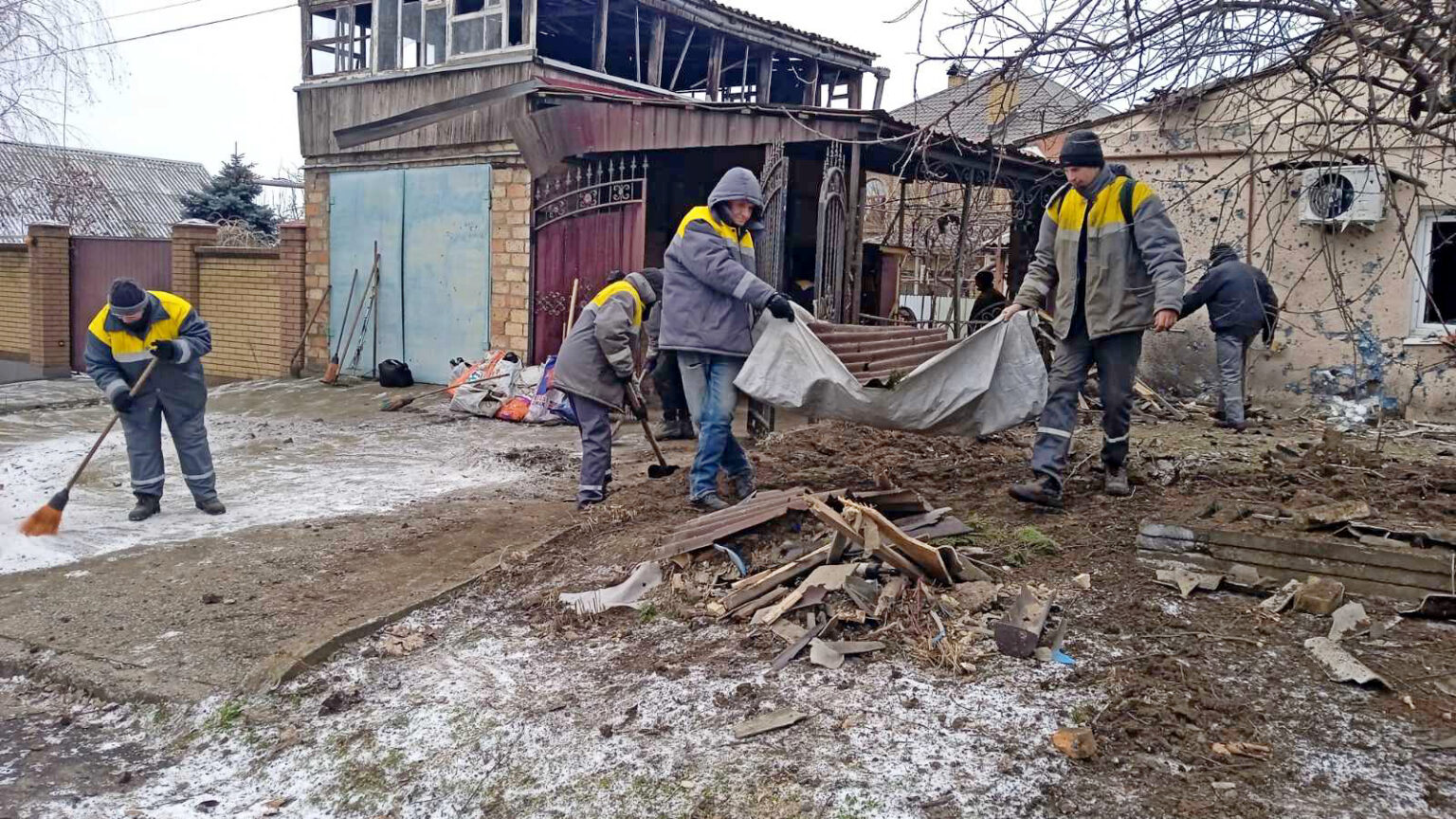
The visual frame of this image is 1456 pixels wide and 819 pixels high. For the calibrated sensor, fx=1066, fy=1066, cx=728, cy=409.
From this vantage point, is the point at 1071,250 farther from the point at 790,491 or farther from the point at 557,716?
the point at 557,716

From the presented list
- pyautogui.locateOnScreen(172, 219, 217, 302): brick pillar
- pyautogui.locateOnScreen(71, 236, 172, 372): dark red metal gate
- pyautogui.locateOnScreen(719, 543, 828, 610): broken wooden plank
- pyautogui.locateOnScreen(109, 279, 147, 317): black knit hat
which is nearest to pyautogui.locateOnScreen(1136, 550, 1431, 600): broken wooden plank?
pyautogui.locateOnScreen(719, 543, 828, 610): broken wooden plank

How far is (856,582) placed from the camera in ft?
12.7

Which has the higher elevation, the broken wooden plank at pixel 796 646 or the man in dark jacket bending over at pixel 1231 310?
the man in dark jacket bending over at pixel 1231 310

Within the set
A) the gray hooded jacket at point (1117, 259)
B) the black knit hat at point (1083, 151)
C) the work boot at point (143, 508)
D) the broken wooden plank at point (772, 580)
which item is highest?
the black knit hat at point (1083, 151)

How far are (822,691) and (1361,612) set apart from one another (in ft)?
6.15

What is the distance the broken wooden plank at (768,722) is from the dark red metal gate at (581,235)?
8.11 m

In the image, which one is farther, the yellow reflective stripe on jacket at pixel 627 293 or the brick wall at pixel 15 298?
the brick wall at pixel 15 298

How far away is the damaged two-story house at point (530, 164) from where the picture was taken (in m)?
10.2

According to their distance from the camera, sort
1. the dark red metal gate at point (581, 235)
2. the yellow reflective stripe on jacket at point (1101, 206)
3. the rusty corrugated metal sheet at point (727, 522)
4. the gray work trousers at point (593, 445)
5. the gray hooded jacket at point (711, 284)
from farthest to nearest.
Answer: the dark red metal gate at point (581, 235) < the gray work trousers at point (593, 445) < the gray hooded jacket at point (711, 284) < the yellow reflective stripe on jacket at point (1101, 206) < the rusty corrugated metal sheet at point (727, 522)

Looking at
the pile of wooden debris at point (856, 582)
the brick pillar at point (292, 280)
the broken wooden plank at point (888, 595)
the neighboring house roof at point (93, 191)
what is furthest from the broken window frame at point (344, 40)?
the broken wooden plank at point (888, 595)

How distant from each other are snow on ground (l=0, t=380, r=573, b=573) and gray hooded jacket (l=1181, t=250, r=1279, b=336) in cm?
575

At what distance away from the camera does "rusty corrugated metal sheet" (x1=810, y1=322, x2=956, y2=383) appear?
5637 millimetres

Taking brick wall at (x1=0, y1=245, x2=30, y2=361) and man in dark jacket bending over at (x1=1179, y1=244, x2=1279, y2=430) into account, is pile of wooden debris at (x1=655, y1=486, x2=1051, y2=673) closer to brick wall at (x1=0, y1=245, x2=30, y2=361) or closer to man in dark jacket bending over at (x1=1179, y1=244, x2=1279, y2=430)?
man in dark jacket bending over at (x1=1179, y1=244, x2=1279, y2=430)

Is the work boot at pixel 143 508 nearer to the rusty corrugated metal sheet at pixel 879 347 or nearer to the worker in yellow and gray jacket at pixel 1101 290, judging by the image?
the rusty corrugated metal sheet at pixel 879 347
